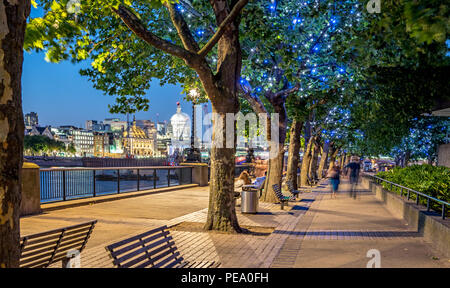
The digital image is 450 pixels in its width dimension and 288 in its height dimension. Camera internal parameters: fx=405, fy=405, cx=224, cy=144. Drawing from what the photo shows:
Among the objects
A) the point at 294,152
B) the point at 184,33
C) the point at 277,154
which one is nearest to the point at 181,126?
the point at 294,152

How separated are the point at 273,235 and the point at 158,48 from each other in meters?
5.18

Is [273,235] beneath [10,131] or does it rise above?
beneath

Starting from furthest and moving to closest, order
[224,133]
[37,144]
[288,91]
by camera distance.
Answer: [37,144] < [288,91] < [224,133]

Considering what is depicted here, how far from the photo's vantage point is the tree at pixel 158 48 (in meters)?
7.45

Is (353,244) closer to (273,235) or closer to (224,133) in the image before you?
(273,235)

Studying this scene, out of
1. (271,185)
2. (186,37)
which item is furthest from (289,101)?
(186,37)

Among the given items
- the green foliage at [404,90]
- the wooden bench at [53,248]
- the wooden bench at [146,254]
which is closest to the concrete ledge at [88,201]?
the wooden bench at [53,248]

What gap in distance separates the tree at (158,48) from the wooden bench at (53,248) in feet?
10.2

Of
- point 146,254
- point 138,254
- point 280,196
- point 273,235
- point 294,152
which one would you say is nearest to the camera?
point 138,254

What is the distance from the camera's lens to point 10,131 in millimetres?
3592

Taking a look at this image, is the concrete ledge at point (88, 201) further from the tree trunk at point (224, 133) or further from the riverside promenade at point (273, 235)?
the tree trunk at point (224, 133)

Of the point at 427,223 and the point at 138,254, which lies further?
the point at 427,223

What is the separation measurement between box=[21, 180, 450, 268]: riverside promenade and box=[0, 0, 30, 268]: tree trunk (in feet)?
10.2
